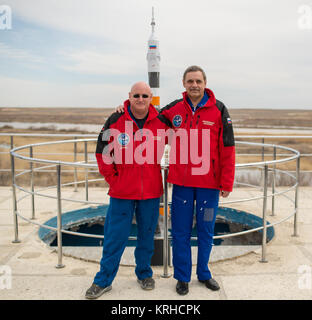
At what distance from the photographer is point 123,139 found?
98.0 inches

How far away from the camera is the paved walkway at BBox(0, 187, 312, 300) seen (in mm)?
2621

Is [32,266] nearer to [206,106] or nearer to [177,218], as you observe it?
[177,218]

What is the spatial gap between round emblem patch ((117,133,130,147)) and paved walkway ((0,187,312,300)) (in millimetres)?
1109

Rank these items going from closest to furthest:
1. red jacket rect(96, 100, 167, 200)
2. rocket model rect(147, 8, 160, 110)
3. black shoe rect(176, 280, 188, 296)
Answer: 1. red jacket rect(96, 100, 167, 200)
2. black shoe rect(176, 280, 188, 296)
3. rocket model rect(147, 8, 160, 110)

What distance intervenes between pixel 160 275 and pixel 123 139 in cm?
121

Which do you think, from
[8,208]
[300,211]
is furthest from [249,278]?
[8,208]

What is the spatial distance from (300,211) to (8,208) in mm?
4113

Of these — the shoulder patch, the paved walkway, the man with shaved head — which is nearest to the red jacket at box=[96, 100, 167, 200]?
the man with shaved head

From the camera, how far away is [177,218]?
8.52 ft

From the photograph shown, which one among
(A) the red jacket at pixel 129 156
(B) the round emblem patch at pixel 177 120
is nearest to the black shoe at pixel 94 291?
(A) the red jacket at pixel 129 156

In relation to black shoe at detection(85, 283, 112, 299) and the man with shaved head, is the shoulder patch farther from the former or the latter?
black shoe at detection(85, 283, 112, 299)

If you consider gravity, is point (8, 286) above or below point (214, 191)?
below
